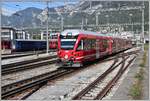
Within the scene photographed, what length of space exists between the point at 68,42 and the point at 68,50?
52cm

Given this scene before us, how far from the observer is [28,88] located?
45.6 ft

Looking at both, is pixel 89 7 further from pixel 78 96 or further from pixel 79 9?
pixel 78 96

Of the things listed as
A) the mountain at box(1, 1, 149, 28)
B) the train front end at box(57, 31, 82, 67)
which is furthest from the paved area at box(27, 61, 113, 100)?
the mountain at box(1, 1, 149, 28)

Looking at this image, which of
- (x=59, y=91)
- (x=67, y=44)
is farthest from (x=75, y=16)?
(x=59, y=91)

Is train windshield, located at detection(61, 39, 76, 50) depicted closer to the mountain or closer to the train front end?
the train front end

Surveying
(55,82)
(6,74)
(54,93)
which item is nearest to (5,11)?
(6,74)

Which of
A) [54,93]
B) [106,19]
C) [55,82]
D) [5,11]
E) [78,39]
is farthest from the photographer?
[106,19]

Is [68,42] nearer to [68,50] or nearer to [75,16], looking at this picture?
[68,50]

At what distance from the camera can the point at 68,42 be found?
22656mm

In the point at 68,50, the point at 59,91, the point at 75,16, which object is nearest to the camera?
the point at 59,91

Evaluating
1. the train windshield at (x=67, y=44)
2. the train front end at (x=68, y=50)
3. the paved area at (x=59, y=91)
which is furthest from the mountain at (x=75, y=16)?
the paved area at (x=59, y=91)

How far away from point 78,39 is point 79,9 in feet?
55.1

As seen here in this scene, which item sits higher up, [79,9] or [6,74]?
[79,9]

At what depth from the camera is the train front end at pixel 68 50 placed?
22453mm
